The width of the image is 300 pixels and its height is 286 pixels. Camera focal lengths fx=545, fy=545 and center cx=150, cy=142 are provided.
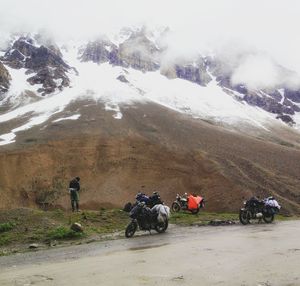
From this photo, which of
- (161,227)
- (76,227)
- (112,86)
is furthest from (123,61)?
(76,227)

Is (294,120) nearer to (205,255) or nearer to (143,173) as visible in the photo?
(143,173)

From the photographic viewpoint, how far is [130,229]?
22.5m

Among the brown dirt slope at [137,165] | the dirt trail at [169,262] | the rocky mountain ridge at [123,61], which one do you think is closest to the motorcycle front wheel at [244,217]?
the dirt trail at [169,262]

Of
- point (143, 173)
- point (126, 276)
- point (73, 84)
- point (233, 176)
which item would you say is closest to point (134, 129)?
point (143, 173)

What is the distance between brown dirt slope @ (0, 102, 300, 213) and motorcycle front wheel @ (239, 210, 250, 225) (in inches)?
823

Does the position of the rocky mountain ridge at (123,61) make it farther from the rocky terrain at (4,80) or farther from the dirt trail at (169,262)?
the dirt trail at (169,262)

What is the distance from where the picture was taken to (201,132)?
84938 mm

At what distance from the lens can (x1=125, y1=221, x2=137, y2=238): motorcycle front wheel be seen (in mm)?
22391

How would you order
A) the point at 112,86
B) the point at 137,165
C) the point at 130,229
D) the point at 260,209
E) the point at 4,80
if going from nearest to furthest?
the point at 130,229 → the point at 260,209 → the point at 137,165 → the point at 4,80 → the point at 112,86

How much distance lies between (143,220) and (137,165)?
42506 millimetres

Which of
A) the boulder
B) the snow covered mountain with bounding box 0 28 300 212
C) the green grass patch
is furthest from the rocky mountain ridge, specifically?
the boulder

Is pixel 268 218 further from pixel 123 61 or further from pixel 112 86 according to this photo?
pixel 123 61

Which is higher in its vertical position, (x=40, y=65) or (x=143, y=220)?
(x=40, y=65)

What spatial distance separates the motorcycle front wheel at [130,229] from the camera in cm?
2239
